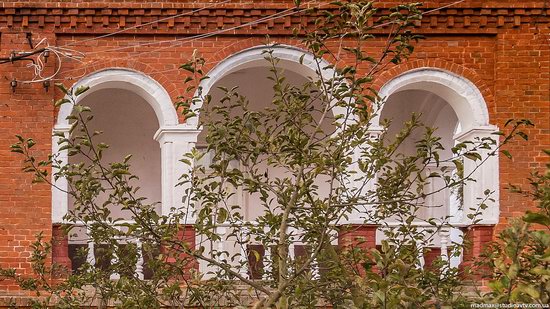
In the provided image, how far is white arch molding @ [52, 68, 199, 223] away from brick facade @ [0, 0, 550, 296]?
3.5 inches

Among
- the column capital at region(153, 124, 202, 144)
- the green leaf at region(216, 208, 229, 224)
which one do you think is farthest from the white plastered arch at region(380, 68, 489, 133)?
the green leaf at region(216, 208, 229, 224)

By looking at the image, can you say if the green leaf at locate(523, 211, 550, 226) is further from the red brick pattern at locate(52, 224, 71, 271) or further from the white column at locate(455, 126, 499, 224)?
the red brick pattern at locate(52, 224, 71, 271)

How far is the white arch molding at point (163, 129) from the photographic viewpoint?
15375 millimetres

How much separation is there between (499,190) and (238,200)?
16.2 feet

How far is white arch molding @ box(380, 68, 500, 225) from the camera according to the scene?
15.6 meters

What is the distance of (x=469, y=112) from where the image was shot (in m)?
15.8

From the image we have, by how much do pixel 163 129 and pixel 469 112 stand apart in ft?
11.8

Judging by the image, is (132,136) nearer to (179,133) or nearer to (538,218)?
(179,133)

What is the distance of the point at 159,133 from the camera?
15.6m

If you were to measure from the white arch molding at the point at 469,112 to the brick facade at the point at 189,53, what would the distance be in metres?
0.08

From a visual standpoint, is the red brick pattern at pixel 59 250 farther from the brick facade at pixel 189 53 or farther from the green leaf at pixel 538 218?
the green leaf at pixel 538 218

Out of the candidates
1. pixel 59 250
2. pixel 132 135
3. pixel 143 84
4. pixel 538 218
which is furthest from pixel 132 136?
pixel 538 218

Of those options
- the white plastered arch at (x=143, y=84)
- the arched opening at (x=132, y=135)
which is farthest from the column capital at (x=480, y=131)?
the arched opening at (x=132, y=135)

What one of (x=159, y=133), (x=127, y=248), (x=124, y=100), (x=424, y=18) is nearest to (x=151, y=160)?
(x=124, y=100)
